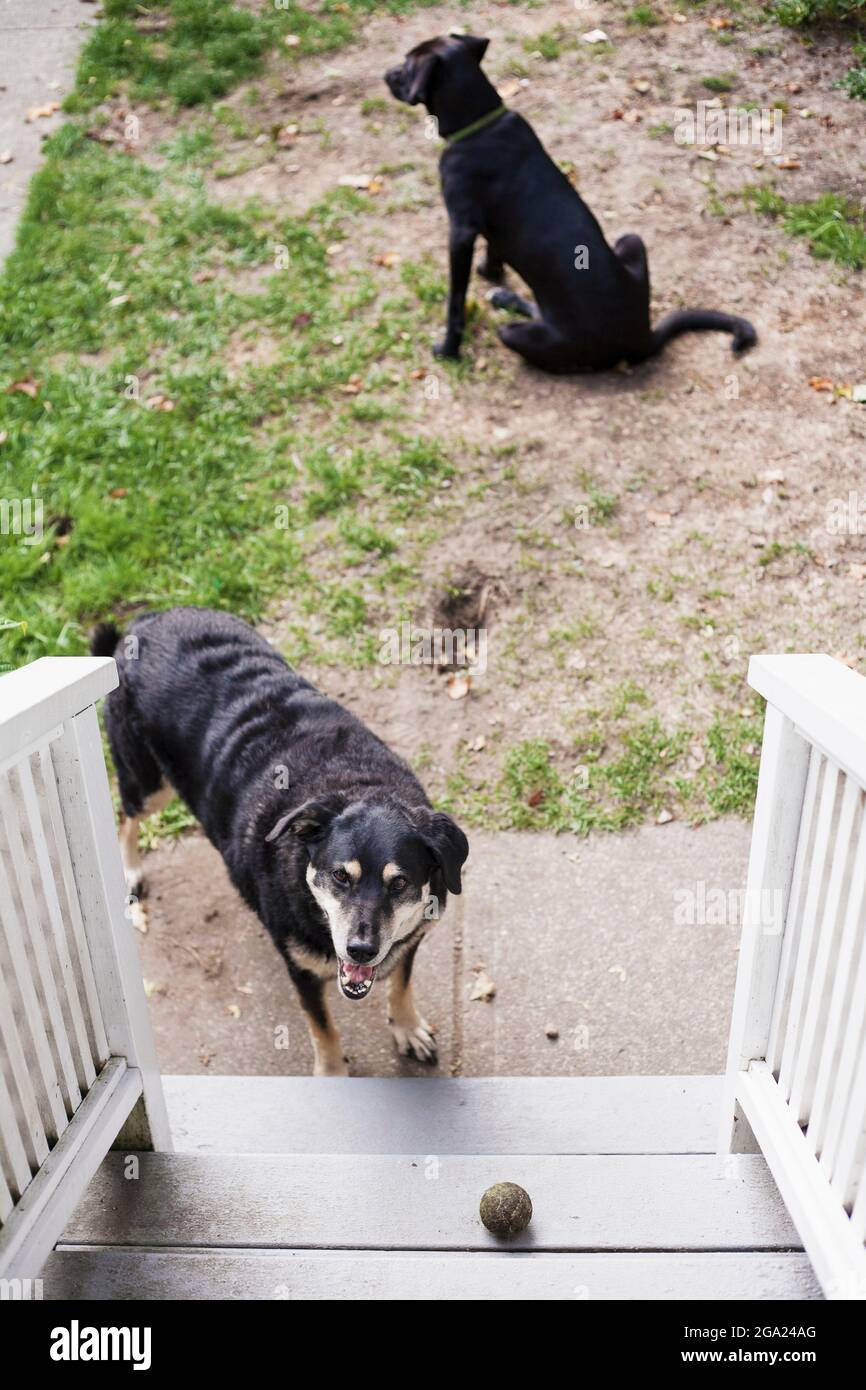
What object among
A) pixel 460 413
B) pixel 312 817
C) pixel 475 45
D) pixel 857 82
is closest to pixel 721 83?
pixel 857 82

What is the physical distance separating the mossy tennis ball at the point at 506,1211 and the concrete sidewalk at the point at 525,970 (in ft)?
3.44

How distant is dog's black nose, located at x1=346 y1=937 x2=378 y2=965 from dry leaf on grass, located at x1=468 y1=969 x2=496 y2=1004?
0.88 m

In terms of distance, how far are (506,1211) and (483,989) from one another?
4.18 ft

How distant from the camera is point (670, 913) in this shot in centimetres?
357

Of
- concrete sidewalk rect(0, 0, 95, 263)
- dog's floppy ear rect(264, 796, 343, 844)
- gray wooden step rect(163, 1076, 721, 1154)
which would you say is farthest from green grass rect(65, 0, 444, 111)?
gray wooden step rect(163, 1076, 721, 1154)

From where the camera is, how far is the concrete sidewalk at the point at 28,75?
7.25 meters

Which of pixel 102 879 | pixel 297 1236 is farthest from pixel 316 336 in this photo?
pixel 297 1236

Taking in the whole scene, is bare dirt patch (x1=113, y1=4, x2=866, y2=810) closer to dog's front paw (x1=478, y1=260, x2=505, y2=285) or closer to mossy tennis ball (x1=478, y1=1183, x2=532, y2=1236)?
dog's front paw (x1=478, y1=260, x2=505, y2=285)

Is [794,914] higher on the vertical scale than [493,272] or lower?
higher

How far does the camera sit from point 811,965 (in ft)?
6.68

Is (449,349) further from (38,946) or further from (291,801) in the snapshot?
(38,946)

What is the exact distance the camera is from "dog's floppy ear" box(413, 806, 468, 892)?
2.80 meters

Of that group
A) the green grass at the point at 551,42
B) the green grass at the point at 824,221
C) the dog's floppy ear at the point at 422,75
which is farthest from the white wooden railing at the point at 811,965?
the green grass at the point at 551,42

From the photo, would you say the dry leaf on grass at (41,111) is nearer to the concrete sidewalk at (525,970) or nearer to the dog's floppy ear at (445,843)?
the concrete sidewalk at (525,970)
